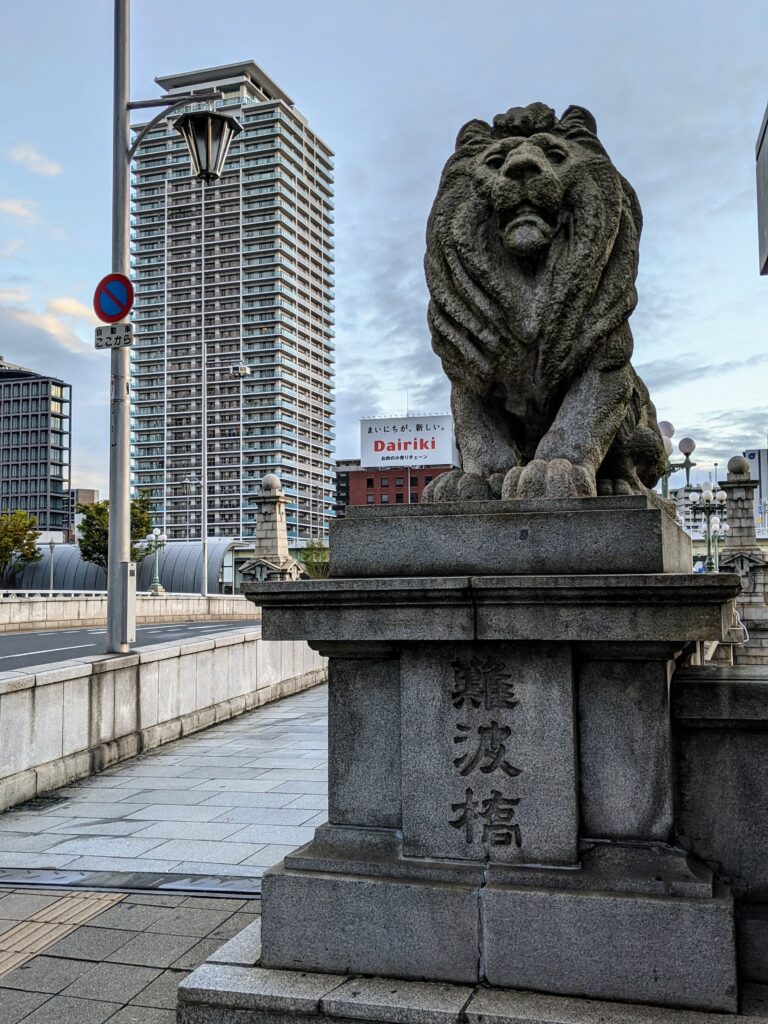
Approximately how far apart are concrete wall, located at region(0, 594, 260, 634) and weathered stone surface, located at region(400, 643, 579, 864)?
2243cm

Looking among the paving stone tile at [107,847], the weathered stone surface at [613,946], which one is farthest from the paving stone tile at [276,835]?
the weathered stone surface at [613,946]

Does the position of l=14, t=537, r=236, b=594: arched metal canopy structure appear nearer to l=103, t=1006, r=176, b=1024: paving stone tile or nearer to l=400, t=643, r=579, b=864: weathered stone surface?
l=103, t=1006, r=176, b=1024: paving stone tile

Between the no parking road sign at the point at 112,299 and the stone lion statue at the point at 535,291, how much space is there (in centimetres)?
486

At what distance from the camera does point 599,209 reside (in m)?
3.43

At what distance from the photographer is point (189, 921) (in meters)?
4.04

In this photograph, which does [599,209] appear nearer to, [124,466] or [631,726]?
[631,726]

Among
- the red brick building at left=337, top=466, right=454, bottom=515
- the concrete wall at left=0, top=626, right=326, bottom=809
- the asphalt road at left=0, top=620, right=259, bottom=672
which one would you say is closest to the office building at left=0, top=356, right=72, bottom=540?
the red brick building at left=337, top=466, right=454, bottom=515

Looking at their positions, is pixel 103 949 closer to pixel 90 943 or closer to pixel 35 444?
pixel 90 943

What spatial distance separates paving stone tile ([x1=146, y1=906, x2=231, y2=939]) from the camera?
154 inches

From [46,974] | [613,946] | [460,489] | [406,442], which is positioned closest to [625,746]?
[613,946]

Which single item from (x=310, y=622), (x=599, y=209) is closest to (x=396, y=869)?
(x=310, y=622)

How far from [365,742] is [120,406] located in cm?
582

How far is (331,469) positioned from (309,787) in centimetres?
13243

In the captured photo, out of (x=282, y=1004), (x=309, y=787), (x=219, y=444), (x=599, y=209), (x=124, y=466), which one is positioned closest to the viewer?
(x=282, y=1004)
